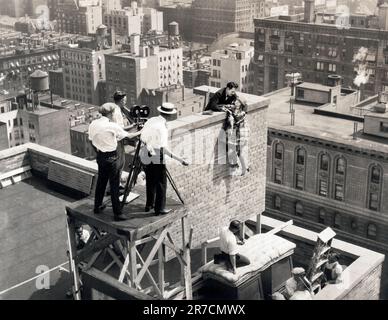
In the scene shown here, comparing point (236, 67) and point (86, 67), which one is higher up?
point (236, 67)

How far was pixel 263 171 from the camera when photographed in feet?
66.1

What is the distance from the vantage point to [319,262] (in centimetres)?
1730

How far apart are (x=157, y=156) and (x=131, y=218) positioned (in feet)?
4.64

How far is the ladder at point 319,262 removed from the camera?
56.5ft

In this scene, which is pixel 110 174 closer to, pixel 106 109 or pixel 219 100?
pixel 106 109

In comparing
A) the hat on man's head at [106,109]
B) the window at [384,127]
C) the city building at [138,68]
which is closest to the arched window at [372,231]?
the window at [384,127]

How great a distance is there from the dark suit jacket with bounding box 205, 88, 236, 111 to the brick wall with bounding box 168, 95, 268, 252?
0.29 meters

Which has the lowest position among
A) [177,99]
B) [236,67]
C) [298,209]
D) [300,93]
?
[298,209]

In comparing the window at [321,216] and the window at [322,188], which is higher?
the window at [322,188]

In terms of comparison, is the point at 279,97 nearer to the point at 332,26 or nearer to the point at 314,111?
the point at 314,111

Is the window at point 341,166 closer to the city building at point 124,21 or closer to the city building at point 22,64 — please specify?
the city building at point 22,64

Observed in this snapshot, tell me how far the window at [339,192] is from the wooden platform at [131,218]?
46.8 meters

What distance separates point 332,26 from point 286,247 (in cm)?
9340

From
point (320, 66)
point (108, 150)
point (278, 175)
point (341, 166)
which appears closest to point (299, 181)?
point (278, 175)
